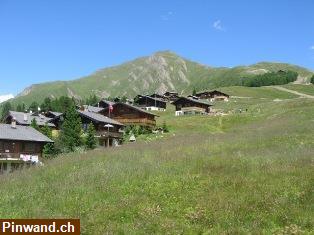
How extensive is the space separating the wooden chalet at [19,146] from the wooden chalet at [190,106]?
2762 inches

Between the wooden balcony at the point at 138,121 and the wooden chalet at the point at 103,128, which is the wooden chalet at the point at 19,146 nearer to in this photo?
the wooden chalet at the point at 103,128

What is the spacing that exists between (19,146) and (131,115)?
38.0 meters

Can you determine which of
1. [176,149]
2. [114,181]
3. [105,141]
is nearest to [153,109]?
[105,141]

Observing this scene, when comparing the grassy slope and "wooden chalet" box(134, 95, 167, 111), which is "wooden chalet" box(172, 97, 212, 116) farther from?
the grassy slope

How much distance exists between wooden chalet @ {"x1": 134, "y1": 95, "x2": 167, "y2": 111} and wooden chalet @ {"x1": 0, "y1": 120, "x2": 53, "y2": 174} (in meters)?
77.7

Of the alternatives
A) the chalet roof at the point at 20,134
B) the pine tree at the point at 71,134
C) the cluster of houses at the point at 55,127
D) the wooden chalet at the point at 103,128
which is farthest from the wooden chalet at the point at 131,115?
the chalet roof at the point at 20,134

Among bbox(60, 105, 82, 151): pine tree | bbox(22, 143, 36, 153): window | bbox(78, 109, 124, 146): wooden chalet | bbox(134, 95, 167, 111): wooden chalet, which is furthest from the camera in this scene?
bbox(134, 95, 167, 111): wooden chalet

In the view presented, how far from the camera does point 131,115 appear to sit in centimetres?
9988

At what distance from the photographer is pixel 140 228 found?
Answer: 16750 mm

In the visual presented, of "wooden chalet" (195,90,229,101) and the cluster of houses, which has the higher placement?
"wooden chalet" (195,90,229,101)

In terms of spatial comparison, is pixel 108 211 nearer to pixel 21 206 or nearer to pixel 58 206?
pixel 58 206

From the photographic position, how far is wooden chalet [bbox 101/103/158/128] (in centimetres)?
9723

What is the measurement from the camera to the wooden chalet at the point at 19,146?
6256 centimetres

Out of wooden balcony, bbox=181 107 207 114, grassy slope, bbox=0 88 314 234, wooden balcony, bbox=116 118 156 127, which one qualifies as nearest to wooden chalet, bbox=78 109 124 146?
wooden balcony, bbox=116 118 156 127
